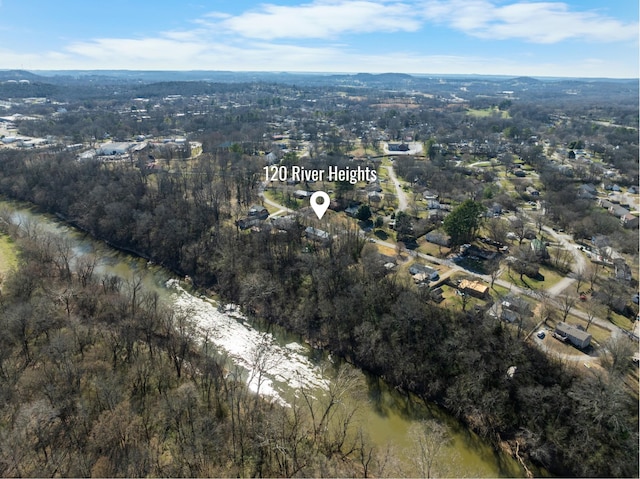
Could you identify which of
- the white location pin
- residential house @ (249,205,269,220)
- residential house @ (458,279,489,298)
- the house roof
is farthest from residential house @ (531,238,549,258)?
residential house @ (249,205,269,220)

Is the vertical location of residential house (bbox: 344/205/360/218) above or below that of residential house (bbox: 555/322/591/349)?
above

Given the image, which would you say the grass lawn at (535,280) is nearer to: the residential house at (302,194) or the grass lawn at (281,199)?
the grass lawn at (281,199)

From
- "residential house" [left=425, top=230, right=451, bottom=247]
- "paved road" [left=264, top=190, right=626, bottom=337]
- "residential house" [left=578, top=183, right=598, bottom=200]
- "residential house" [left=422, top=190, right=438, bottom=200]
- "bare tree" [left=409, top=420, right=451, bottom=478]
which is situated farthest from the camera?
"residential house" [left=422, top=190, right=438, bottom=200]

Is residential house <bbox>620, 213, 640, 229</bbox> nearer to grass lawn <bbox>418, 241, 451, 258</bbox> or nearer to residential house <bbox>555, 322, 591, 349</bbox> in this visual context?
grass lawn <bbox>418, 241, 451, 258</bbox>

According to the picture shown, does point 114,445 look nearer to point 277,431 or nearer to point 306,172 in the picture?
point 277,431

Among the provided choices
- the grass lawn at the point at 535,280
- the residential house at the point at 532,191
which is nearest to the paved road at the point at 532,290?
the grass lawn at the point at 535,280

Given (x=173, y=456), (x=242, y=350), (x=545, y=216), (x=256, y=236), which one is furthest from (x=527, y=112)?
(x=173, y=456)

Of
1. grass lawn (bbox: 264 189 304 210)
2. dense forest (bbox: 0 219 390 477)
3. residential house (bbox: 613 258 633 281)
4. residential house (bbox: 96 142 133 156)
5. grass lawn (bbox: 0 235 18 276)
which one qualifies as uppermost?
residential house (bbox: 96 142 133 156)
